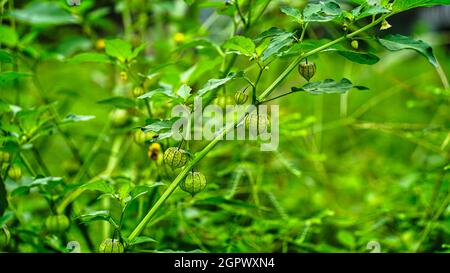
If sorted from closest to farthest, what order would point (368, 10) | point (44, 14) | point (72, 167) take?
point (368, 10) < point (44, 14) < point (72, 167)

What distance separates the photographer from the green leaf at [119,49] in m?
0.68

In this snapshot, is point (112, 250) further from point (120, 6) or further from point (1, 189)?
point (120, 6)

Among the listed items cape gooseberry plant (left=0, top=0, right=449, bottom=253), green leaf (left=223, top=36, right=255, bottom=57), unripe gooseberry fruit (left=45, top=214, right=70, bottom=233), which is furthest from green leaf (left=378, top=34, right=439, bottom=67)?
unripe gooseberry fruit (left=45, top=214, right=70, bottom=233)

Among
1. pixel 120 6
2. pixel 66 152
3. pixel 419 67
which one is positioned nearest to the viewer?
pixel 120 6

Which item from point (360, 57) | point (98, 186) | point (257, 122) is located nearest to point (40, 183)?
point (98, 186)

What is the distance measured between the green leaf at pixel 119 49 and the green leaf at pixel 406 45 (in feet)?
0.93

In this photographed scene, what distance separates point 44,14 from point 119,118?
8.4 inches

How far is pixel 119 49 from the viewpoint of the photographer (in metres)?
0.68

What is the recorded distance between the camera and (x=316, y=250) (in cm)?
86

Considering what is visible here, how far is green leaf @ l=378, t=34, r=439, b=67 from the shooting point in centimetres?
54

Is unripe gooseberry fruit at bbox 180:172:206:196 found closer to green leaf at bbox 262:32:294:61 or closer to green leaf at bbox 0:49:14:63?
green leaf at bbox 262:32:294:61

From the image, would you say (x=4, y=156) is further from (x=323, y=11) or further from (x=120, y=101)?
(x=323, y=11)
